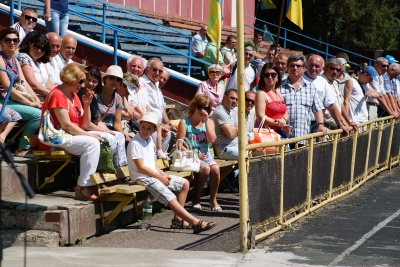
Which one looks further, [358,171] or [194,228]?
[358,171]

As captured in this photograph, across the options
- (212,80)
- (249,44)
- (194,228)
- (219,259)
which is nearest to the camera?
(219,259)

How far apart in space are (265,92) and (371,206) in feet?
7.32

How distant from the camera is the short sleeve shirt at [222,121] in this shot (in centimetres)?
1177

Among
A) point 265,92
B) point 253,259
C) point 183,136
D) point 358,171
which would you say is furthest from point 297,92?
point 253,259

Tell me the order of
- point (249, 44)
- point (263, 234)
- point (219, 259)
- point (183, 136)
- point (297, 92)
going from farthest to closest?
point (249, 44)
point (297, 92)
point (183, 136)
point (263, 234)
point (219, 259)

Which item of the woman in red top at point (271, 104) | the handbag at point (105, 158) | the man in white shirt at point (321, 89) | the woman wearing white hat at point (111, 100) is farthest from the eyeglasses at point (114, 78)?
the man in white shirt at point (321, 89)

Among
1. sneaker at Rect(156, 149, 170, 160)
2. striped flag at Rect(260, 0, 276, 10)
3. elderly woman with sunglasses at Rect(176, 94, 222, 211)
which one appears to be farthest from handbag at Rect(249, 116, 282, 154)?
striped flag at Rect(260, 0, 276, 10)

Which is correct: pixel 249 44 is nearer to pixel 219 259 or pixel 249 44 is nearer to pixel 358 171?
pixel 358 171

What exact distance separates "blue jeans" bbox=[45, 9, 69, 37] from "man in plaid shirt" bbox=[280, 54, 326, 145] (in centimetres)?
414

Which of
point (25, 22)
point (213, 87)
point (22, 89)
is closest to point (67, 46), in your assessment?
point (25, 22)

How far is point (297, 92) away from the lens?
1188 centimetres

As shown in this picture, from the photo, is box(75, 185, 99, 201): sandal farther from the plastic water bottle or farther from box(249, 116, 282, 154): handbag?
box(249, 116, 282, 154): handbag

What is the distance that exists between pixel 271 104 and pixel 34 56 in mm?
3063

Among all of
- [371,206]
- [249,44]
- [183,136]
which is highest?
[249,44]
